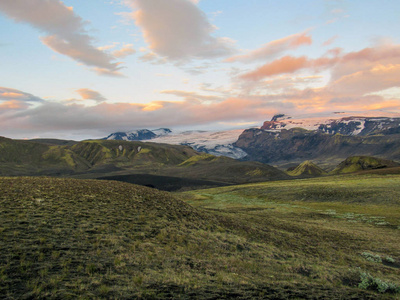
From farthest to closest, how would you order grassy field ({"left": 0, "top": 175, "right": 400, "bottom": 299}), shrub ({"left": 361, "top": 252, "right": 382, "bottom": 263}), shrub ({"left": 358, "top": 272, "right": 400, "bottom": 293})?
shrub ({"left": 361, "top": 252, "right": 382, "bottom": 263}) < shrub ({"left": 358, "top": 272, "right": 400, "bottom": 293}) < grassy field ({"left": 0, "top": 175, "right": 400, "bottom": 299})

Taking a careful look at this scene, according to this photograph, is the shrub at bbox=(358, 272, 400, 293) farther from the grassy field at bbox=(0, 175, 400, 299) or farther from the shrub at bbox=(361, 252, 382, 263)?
the shrub at bbox=(361, 252, 382, 263)

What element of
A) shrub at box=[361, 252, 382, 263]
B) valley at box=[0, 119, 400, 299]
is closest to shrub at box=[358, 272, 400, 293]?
valley at box=[0, 119, 400, 299]

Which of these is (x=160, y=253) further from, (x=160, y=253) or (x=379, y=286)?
(x=379, y=286)

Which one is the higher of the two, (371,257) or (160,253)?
(160,253)

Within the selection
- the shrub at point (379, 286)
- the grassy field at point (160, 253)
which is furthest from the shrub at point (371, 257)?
the shrub at point (379, 286)

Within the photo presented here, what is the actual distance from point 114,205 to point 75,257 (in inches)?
557

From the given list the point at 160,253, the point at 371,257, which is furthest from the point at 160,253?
the point at 371,257

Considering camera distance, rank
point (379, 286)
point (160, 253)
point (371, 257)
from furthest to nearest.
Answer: point (371, 257)
point (160, 253)
point (379, 286)

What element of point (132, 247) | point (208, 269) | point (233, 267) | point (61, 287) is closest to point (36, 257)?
point (61, 287)

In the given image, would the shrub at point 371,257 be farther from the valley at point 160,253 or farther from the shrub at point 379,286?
the shrub at point 379,286

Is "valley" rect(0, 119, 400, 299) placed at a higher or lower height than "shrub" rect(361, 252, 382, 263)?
higher

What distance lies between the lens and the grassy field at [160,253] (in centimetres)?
1298

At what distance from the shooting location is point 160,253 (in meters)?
18.5

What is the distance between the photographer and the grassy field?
13.0 meters
